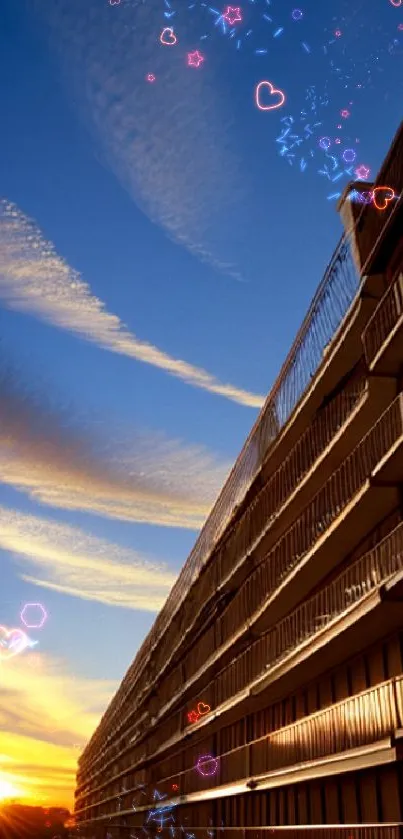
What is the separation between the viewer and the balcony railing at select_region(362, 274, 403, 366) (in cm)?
1520

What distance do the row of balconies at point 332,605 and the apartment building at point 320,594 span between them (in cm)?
5

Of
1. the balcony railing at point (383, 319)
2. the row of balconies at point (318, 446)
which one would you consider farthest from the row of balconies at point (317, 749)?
the balcony railing at point (383, 319)

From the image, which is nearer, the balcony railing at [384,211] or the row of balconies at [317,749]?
the row of balconies at [317,749]

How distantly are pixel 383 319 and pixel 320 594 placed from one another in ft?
22.4

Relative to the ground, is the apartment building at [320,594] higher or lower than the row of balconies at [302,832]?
higher

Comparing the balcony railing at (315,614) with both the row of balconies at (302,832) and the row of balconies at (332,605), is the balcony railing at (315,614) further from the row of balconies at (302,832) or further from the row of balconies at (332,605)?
the row of balconies at (302,832)

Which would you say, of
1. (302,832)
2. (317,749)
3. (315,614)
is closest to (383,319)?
(315,614)
